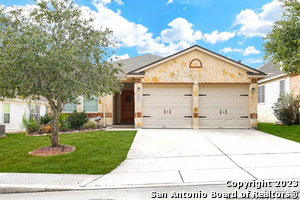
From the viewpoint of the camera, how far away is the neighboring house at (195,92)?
12625mm

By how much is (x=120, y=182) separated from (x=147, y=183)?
1.99ft

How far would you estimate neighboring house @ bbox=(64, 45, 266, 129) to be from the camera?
1262 cm

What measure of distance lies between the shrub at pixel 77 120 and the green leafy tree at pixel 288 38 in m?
11.5

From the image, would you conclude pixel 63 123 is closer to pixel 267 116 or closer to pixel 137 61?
pixel 137 61

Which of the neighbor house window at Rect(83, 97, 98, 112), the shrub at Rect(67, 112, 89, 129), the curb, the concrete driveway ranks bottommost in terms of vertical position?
the curb

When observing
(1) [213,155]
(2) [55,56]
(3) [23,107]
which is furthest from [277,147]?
(3) [23,107]

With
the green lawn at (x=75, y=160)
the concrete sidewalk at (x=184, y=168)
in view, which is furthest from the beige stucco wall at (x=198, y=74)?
the green lawn at (x=75, y=160)

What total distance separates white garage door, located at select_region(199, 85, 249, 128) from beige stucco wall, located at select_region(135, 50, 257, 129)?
38 centimetres

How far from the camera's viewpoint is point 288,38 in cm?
1194

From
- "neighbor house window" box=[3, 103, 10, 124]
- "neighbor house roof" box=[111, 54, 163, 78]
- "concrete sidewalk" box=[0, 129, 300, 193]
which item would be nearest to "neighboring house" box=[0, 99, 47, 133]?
"neighbor house window" box=[3, 103, 10, 124]

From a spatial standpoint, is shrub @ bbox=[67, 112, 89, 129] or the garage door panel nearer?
the garage door panel

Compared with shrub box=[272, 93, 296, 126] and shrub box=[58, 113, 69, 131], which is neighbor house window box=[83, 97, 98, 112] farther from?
shrub box=[272, 93, 296, 126]

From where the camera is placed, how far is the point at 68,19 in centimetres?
753

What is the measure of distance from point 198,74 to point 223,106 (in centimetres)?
239
